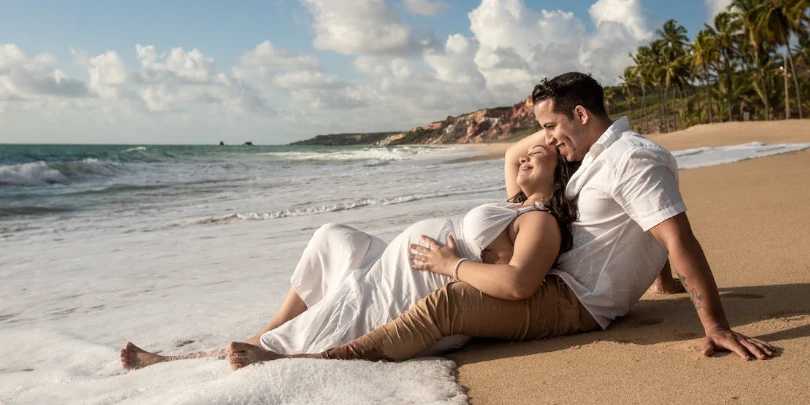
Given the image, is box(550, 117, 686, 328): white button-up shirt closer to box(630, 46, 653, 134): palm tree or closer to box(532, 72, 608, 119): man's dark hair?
box(532, 72, 608, 119): man's dark hair

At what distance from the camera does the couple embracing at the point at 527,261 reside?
9.36 ft

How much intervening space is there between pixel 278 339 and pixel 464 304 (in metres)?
0.88

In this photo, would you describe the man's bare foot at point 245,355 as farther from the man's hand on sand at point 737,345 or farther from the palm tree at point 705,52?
the palm tree at point 705,52

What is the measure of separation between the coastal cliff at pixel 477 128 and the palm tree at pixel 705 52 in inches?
2629

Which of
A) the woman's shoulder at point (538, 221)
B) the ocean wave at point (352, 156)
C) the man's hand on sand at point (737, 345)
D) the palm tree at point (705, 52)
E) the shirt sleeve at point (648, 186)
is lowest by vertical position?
the ocean wave at point (352, 156)

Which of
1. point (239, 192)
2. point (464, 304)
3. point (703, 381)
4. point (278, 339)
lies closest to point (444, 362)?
point (464, 304)

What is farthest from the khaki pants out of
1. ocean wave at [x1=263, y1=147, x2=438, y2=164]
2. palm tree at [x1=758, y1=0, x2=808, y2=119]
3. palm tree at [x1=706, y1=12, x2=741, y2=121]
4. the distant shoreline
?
palm tree at [x1=706, y1=12, x2=741, y2=121]

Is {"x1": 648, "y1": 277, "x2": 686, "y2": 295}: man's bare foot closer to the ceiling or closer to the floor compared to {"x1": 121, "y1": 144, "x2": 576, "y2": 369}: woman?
closer to the floor

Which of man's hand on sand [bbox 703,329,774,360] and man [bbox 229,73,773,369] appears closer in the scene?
man's hand on sand [bbox 703,329,774,360]

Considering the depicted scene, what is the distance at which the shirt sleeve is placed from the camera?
8.86ft

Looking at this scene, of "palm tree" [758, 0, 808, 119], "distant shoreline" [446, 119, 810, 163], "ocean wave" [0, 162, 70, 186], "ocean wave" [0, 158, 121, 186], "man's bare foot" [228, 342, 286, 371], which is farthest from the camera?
"palm tree" [758, 0, 808, 119]

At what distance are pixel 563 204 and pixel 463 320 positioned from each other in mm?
715

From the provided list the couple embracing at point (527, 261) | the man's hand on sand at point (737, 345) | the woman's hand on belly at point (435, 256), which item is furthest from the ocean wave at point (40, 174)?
the man's hand on sand at point (737, 345)

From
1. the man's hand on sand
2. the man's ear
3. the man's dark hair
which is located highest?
the man's dark hair
